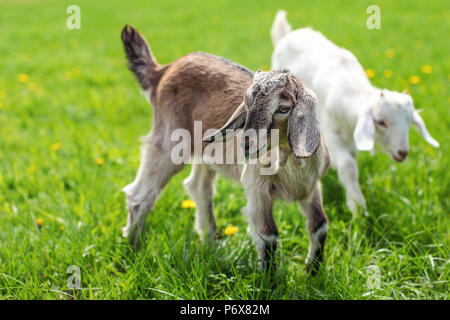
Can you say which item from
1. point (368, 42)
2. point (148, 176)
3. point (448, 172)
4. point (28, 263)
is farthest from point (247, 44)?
point (28, 263)

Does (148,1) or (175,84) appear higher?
(148,1)

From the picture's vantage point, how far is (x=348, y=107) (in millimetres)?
3180

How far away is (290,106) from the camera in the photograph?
1.79m

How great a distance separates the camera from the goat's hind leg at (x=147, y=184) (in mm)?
2686

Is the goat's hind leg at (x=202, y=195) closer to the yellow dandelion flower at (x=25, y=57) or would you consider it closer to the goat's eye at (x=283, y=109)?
the goat's eye at (x=283, y=109)

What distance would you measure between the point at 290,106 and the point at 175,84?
1.06 meters

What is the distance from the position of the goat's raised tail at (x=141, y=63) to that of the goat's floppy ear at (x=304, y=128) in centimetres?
134

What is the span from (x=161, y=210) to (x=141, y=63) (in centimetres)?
100

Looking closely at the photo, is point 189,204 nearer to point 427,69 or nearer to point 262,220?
point 262,220

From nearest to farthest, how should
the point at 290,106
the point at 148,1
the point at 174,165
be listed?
the point at 290,106 → the point at 174,165 → the point at 148,1

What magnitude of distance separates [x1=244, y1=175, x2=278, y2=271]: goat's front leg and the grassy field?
117 millimetres

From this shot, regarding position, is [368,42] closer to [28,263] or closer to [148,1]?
[28,263]
